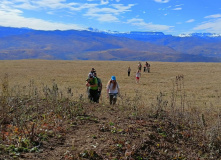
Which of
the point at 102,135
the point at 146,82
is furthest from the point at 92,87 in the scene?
the point at 146,82

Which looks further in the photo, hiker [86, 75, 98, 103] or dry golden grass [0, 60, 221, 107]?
dry golden grass [0, 60, 221, 107]

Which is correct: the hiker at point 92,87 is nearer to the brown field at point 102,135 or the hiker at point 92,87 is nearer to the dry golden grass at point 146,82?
the dry golden grass at point 146,82

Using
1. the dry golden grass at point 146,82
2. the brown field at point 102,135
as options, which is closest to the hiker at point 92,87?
the dry golden grass at point 146,82

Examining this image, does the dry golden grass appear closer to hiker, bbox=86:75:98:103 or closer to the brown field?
hiker, bbox=86:75:98:103

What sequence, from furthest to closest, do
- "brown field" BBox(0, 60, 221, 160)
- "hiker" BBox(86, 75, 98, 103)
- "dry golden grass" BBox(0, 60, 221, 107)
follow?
"dry golden grass" BBox(0, 60, 221, 107) → "hiker" BBox(86, 75, 98, 103) → "brown field" BBox(0, 60, 221, 160)

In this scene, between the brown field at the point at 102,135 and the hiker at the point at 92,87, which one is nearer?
the brown field at the point at 102,135

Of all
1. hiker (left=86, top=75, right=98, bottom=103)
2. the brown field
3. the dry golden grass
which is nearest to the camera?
the brown field

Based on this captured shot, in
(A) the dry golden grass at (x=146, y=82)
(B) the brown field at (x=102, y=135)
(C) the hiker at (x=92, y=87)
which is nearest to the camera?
(B) the brown field at (x=102, y=135)

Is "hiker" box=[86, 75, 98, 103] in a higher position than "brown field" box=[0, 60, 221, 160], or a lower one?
higher

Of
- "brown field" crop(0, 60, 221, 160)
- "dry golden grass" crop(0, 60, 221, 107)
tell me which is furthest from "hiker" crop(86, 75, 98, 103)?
"brown field" crop(0, 60, 221, 160)

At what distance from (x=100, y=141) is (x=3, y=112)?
312 centimetres

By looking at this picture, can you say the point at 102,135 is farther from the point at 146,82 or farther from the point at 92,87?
the point at 146,82

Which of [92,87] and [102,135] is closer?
[102,135]

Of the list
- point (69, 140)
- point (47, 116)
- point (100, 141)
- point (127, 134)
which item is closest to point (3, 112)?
point (47, 116)
